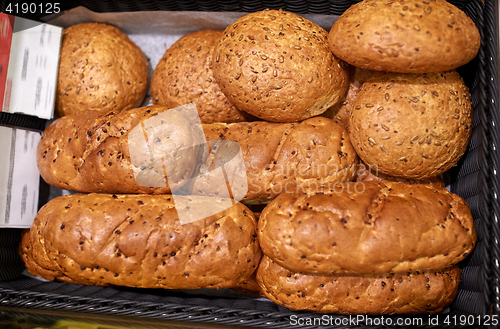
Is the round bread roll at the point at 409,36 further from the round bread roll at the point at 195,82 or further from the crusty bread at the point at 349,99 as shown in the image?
the round bread roll at the point at 195,82

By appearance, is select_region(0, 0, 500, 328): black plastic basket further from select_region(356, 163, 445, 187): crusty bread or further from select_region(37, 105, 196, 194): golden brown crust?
select_region(37, 105, 196, 194): golden brown crust

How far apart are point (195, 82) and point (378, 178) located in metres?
1.37

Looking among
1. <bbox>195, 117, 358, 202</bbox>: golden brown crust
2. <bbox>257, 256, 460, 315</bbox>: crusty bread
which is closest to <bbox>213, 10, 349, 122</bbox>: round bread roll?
<bbox>195, 117, 358, 202</bbox>: golden brown crust

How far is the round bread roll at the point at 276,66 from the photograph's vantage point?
1824 millimetres

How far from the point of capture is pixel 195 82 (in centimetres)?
215

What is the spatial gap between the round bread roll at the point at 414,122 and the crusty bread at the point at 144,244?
925mm

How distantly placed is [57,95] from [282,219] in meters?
1.85

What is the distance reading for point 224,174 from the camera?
6.42 feet

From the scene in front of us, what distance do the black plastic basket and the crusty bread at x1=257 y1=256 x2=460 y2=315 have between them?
0.28ft

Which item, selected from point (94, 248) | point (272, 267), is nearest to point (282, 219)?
point (272, 267)

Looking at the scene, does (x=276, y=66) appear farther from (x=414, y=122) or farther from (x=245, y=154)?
(x=414, y=122)

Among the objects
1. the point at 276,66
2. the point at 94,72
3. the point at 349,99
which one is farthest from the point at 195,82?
the point at 349,99

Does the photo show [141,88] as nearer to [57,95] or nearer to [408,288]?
[57,95]

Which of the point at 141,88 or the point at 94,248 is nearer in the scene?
the point at 94,248
